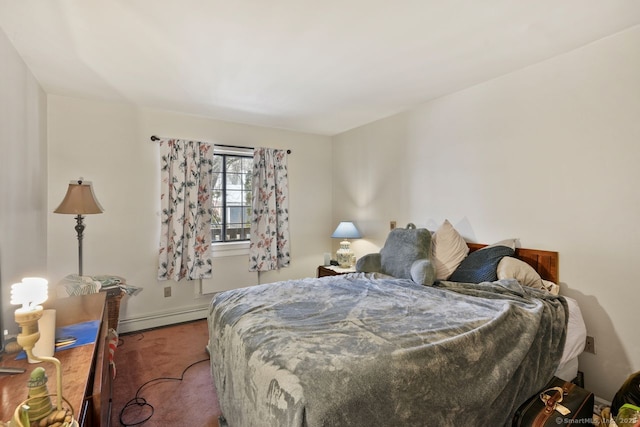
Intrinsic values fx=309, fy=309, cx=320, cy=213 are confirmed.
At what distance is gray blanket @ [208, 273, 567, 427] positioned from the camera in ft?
3.76

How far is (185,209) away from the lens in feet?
11.7

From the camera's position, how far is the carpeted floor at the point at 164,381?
6.51 feet

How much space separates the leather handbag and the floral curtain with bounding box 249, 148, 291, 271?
3102 mm

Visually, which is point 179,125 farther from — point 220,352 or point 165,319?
point 220,352

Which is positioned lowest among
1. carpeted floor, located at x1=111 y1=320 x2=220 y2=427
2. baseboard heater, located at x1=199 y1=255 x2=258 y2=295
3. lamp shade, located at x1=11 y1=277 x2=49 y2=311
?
carpeted floor, located at x1=111 y1=320 x2=220 y2=427

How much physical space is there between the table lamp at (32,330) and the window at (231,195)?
2854mm

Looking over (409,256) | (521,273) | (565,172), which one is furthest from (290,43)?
(521,273)

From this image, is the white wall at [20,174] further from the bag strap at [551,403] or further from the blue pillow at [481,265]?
the blue pillow at [481,265]

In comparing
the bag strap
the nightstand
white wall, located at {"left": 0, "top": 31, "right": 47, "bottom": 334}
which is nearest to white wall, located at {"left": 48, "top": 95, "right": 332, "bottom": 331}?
white wall, located at {"left": 0, "top": 31, "right": 47, "bottom": 334}

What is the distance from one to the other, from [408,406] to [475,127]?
247 centimetres

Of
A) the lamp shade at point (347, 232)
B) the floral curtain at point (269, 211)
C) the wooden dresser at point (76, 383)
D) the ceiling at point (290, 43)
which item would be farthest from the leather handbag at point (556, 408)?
the floral curtain at point (269, 211)

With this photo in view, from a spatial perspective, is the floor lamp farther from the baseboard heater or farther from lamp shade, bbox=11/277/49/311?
lamp shade, bbox=11/277/49/311

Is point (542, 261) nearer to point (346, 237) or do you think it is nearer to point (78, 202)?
point (346, 237)

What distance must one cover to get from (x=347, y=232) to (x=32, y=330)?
321 centimetres
